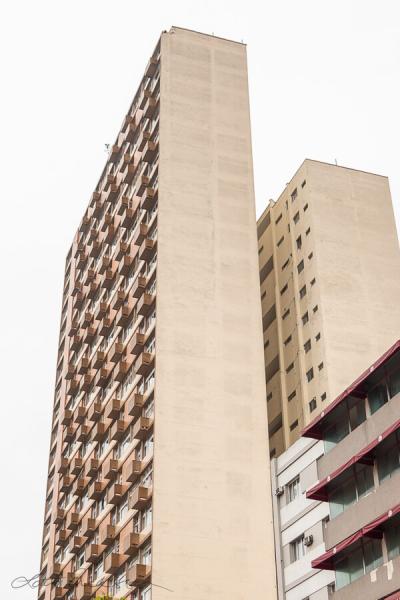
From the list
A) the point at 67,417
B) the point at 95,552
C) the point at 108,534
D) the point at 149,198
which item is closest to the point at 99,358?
the point at 67,417

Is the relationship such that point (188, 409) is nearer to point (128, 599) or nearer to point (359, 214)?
point (128, 599)

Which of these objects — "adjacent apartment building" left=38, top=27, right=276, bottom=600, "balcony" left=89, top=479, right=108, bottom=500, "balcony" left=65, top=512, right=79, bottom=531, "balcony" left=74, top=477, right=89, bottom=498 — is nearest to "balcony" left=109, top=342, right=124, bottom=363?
"adjacent apartment building" left=38, top=27, right=276, bottom=600

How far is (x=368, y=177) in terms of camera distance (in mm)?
75750

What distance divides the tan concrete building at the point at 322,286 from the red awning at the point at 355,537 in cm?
2017

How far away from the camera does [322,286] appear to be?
6700cm

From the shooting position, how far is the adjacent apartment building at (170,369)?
166 feet

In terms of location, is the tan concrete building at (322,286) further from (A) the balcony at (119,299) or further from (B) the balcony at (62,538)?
(B) the balcony at (62,538)

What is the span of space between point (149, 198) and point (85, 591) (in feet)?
77.6

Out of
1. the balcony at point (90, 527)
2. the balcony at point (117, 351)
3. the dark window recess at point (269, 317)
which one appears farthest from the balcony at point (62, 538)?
the dark window recess at point (269, 317)

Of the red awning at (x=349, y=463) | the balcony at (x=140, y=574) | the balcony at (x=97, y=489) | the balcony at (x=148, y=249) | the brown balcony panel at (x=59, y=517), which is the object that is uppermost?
the balcony at (x=148, y=249)

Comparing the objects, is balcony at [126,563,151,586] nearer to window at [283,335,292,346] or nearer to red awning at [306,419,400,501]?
red awning at [306,419,400,501]

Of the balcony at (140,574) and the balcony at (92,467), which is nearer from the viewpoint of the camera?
the balcony at (140,574)

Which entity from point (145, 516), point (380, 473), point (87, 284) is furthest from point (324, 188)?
point (380, 473)

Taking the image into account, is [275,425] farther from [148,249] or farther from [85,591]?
[85,591]
